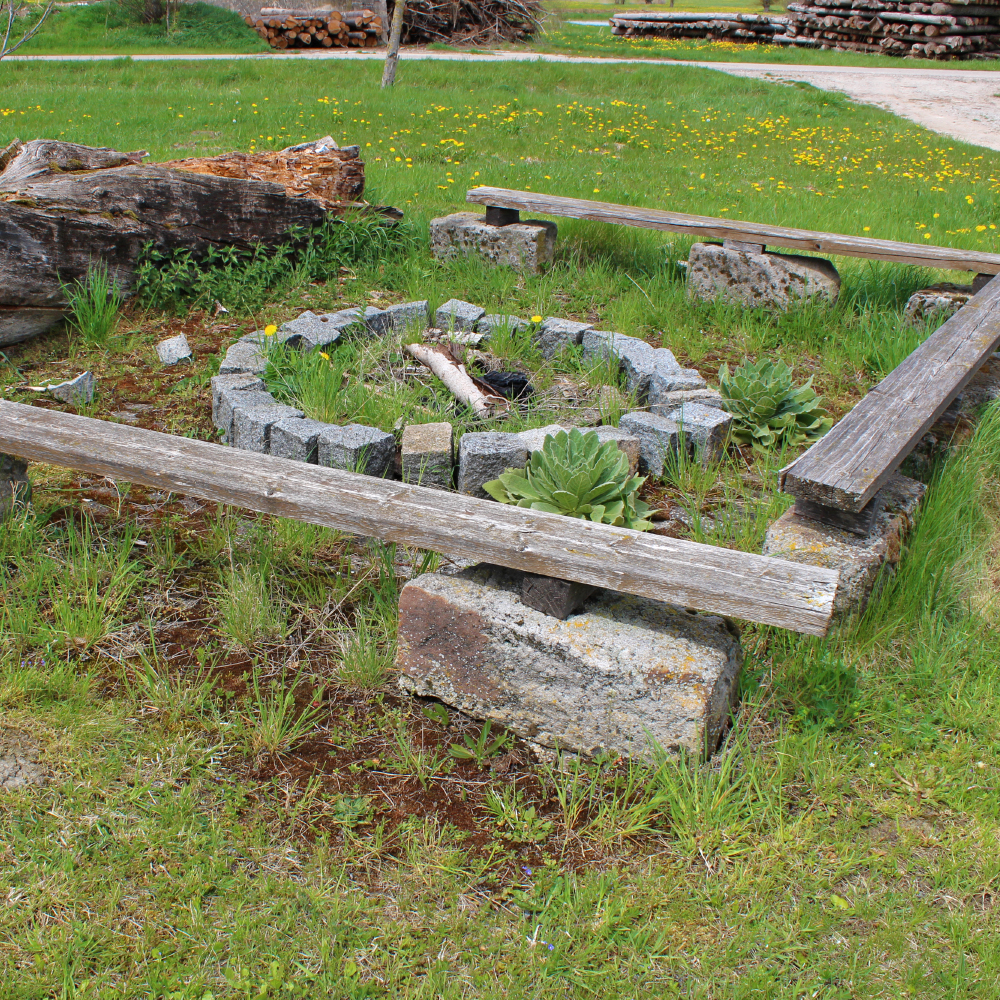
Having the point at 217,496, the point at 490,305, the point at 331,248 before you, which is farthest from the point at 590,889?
the point at 331,248

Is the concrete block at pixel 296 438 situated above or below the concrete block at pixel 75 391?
above

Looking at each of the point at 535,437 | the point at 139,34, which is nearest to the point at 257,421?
the point at 535,437

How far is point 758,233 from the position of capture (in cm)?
543

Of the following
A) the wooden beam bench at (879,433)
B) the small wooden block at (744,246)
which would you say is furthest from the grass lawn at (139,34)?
the wooden beam bench at (879,433)

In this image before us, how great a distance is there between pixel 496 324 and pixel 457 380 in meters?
0.73

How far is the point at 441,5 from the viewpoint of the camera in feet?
61.3

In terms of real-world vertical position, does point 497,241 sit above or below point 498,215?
below

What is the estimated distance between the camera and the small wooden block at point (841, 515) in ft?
8.91

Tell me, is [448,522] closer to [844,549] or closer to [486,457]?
[486,457]

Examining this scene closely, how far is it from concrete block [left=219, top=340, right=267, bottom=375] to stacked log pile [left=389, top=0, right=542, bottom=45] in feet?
56.3

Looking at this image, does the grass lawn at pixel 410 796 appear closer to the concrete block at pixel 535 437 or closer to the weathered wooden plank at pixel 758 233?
the concrete block at pixel 535 437

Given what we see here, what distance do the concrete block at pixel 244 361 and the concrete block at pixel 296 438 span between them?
2.37 feet

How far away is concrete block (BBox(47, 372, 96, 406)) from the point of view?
4152 millimetres

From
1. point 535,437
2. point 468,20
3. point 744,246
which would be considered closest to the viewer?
point 535,437
